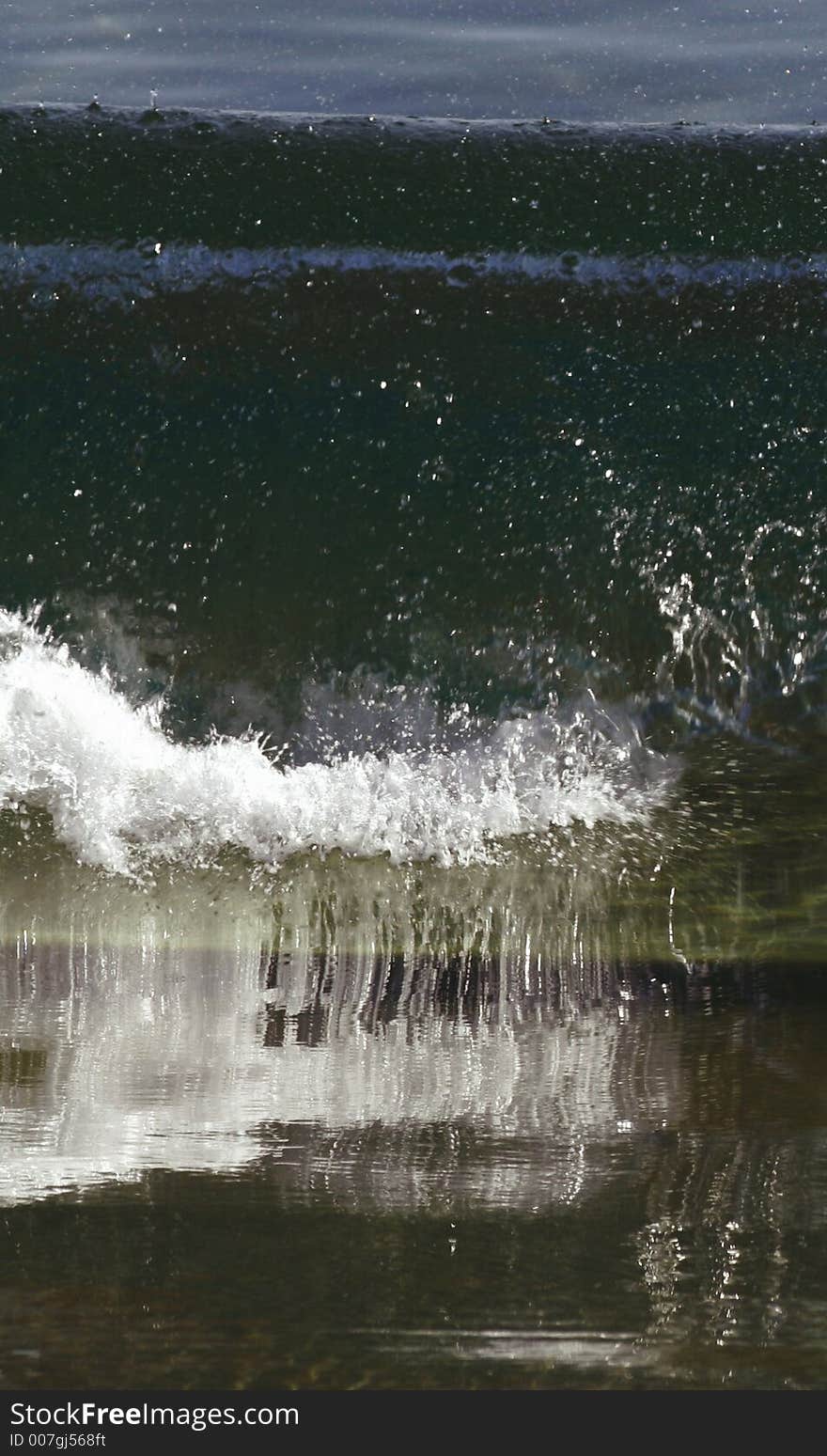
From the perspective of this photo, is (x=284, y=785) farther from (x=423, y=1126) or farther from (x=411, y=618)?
(x=423, y=1126)

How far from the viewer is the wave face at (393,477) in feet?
9.38

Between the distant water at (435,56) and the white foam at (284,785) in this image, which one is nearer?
the white foam at (284,785)

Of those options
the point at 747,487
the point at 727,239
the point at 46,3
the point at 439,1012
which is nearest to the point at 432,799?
the point at 439,1012

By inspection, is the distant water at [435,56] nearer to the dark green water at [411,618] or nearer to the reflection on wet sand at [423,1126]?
the dark green water at [411,618]

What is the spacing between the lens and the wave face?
286cm

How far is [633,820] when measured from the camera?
2822 millimetres

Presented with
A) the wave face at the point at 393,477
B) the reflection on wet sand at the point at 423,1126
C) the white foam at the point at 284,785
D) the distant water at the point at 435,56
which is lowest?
the reflection on wet sand at the point at 423,1126

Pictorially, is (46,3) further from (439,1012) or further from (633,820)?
(439,1012)

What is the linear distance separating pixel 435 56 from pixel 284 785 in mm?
2245

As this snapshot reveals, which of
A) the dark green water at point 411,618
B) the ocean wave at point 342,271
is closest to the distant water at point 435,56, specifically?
the dark green water at point 411,618

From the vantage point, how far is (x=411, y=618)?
296cm

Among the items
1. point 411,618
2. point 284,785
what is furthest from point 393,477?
point 284,785

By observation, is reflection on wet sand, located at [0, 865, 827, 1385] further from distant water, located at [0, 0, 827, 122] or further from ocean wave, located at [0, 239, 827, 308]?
distant water, located at [0, 0, 827, 122]

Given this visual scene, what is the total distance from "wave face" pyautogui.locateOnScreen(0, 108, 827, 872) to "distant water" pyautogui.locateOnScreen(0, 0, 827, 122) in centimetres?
51
